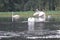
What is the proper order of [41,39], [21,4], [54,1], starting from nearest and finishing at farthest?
1. [41,39]
2. [54,1]
3. [21,4]

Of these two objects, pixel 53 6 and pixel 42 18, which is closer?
pixel 42 18

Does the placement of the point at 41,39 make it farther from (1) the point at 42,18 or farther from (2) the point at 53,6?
(2) the point at 53,6

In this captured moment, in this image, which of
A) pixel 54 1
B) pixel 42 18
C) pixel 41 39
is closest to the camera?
pixel 41 39

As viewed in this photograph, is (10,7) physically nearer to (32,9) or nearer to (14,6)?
(14,6)

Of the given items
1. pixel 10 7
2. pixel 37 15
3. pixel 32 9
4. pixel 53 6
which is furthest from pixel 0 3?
pixel 37 15

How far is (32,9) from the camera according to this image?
55.4 meters

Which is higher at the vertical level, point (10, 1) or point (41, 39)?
point (10, 1)

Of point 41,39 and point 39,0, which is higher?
point 39,0

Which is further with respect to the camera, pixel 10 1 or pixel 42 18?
pixel 10 1

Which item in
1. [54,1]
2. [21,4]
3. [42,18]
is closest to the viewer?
[42,18]

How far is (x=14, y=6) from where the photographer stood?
57.9 meters

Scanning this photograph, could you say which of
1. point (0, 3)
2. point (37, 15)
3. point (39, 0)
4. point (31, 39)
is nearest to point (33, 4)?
point (39, 0)

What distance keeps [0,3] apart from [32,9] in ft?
23.2

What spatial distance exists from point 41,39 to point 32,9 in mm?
41934
